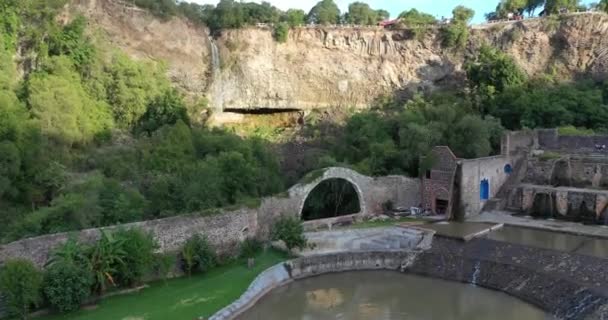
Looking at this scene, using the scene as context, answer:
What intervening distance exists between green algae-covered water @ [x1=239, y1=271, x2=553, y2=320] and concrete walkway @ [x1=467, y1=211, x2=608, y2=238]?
8.34 meters

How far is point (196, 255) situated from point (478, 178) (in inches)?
626

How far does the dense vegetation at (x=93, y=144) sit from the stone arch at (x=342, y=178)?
205 cm

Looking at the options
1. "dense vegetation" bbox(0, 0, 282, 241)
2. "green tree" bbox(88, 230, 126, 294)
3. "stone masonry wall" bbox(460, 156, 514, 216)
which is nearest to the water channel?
"stone masonry wall" bbox(460, 156, 514, 216)

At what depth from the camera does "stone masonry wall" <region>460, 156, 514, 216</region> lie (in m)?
25.9

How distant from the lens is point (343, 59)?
45.3m

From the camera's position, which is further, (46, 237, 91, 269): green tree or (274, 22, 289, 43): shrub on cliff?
(274, 22, 289, 43): shrub on cliff

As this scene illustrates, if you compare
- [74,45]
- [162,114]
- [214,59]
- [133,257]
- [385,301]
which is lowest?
[385,301]

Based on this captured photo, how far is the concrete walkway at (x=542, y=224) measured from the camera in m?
22.5

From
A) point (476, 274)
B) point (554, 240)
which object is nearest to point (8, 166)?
point (476, 274)

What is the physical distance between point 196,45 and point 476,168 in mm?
23514

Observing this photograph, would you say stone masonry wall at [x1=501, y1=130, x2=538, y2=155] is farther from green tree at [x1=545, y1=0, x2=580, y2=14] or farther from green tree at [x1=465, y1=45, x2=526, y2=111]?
green tree at [x1=545, y1=0, x2=580, y2=14]

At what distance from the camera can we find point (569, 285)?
15562 millimetres

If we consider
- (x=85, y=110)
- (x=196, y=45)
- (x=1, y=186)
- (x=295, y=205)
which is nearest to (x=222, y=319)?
(x=295, y=205)

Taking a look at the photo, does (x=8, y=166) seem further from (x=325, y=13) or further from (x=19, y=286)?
(x=325, y=13)
